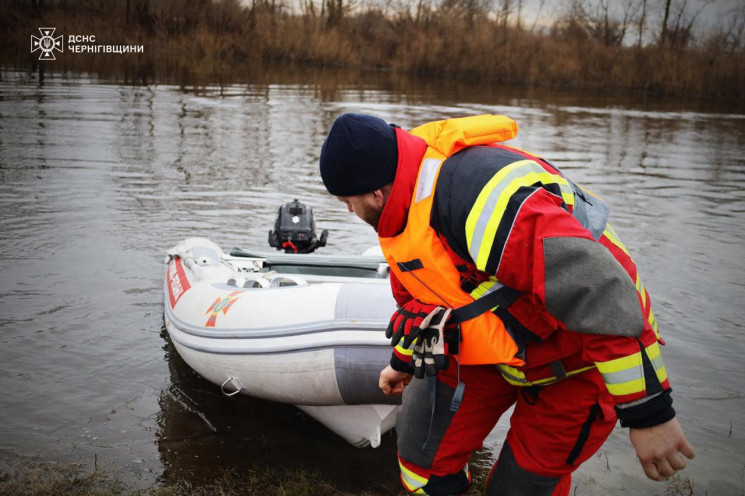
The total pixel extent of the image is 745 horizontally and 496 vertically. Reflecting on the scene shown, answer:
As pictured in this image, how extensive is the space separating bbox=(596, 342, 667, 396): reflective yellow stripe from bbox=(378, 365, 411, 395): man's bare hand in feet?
2.56

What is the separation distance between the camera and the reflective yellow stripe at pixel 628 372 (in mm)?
1725

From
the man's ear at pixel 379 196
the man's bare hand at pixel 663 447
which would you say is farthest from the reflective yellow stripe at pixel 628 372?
the man's ear at pixel 379 196


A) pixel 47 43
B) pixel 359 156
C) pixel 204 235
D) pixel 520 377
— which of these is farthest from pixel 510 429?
pixel 47 43

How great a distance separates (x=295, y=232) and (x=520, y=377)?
12.4 feet

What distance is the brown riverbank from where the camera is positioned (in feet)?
78.9

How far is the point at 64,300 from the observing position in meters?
5.41

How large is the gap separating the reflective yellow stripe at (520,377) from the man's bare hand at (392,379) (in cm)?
39

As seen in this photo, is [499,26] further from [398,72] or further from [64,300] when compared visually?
[64,300]

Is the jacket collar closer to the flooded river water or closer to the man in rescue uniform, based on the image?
the man in rescue uniform

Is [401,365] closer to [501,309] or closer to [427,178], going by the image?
[501,309]

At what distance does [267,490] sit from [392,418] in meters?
0.72

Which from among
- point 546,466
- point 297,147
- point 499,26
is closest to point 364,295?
point 546,466

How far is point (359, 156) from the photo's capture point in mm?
2033

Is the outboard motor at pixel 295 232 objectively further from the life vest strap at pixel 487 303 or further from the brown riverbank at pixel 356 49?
the brown riverbank at pixel 356 49
